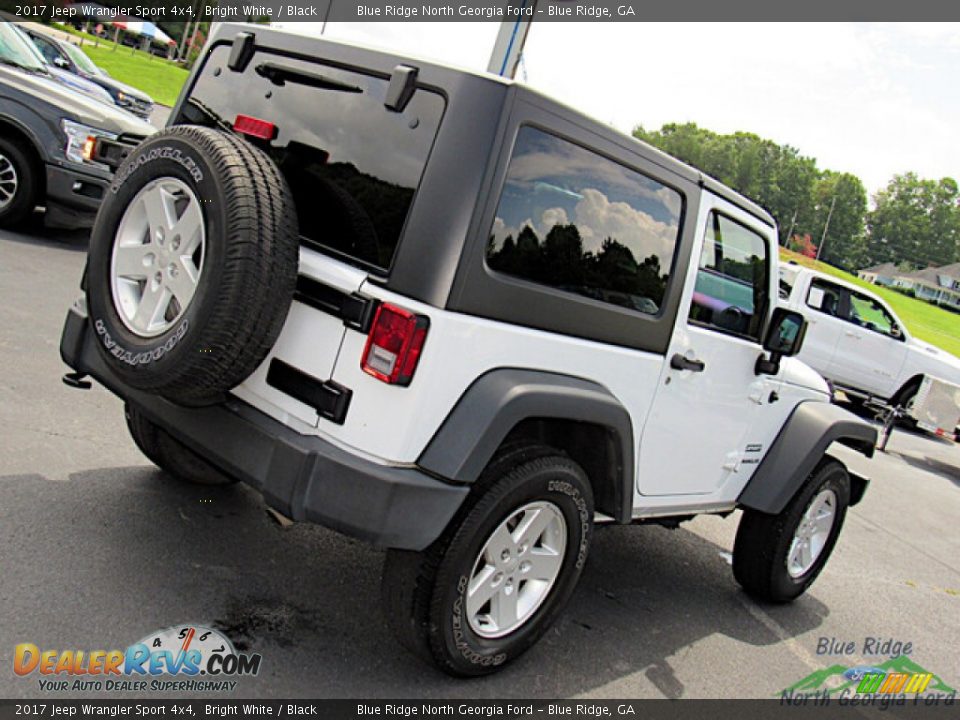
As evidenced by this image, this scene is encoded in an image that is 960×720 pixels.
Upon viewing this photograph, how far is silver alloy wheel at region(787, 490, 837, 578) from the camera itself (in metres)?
4.81

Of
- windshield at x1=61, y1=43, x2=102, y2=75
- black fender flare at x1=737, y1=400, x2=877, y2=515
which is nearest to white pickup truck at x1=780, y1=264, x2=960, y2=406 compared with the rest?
black fender flare at x1=737, y1=400, x2=877, y2=515

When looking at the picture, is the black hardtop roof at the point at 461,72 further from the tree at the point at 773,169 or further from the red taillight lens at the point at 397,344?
the tree at the point at 773,169

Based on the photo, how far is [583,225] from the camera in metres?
3.26

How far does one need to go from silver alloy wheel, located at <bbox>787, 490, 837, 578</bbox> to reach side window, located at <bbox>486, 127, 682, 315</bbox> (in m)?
1.92

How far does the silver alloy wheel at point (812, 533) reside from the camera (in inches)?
189

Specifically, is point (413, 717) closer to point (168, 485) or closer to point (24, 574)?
point (24, 574)

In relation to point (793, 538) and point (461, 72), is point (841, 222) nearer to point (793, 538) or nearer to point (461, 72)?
point (793, 538)

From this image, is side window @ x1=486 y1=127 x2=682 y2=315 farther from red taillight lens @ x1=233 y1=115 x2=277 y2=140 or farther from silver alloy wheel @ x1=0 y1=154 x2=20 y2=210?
silver alloy wheel @ x1=0 y1=154 x2=20 y2=210

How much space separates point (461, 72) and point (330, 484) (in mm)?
1407

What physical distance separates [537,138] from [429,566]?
1514 millimetres

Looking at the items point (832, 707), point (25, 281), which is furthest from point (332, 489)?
point (25, 281)

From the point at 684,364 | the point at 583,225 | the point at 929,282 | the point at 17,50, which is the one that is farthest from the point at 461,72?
the point at 929,282

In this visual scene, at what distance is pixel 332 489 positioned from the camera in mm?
2770

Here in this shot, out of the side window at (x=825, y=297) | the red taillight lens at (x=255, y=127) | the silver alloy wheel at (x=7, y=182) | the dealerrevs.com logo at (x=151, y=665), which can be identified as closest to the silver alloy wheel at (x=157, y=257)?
the red taillight lens at (x=255, y=127)
